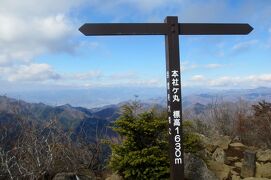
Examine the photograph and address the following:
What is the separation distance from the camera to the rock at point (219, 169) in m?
10.9

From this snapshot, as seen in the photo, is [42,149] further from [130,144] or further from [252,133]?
[252,133]

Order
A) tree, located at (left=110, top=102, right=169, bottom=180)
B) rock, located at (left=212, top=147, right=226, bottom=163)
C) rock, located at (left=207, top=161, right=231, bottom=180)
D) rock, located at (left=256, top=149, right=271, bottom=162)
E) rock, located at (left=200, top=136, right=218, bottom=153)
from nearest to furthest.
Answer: tree, located at (left=110, top=102, right=169, bottom=180) → rock, located at (left=207, top=161, right=231, bottom=180) → rock, located at (left=256, top=149, right=271, bottom=162) → rock, located at (left=212, top=147, right=226, bottom=163) → rock, located at (left=200, top=136, right=218, bottom=153)

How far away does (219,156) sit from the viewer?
12.7m

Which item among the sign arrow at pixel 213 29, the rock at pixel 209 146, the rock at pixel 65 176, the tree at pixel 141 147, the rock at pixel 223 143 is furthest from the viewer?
the rock at pixel 223 143

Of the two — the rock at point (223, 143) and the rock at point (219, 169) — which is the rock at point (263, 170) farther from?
the rock at point (223, 143)

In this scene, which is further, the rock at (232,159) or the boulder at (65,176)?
the rock at (232,159)

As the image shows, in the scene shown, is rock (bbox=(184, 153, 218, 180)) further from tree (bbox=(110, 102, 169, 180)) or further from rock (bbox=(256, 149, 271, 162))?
rock (bbox=(256, 149, 271, 162))

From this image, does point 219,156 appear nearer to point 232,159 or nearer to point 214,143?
point 232,159

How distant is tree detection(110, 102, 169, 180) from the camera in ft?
31.4

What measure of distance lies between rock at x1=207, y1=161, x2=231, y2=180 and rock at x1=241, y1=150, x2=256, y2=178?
1.37 ft

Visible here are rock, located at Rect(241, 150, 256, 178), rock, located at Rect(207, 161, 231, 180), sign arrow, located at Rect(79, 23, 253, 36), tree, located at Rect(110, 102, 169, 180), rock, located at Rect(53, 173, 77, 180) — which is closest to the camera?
sign arrow, located at Rect(79, 23, 253, 36)

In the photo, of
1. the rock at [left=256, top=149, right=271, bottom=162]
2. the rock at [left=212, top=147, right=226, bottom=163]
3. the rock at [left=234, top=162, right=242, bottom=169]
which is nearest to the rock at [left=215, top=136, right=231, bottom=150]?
the rock at [left=212, top=147, right=226, bottom=163]

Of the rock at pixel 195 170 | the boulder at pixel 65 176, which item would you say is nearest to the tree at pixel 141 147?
the rock at pixel 195 170

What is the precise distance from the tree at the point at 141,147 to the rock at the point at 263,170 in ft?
9.87
